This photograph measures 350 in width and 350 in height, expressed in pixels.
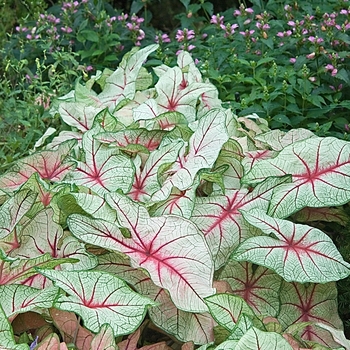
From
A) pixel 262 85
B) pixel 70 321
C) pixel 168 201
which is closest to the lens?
pixel 70 321

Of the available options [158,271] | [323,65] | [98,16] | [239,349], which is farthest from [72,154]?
[98,16]

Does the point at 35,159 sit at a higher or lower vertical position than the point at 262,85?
higher

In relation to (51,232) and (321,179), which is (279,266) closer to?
(321,179)

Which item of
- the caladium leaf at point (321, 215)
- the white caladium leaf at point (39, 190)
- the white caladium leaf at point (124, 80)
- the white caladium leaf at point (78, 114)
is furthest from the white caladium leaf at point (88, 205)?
the white caladium leaf at point (124, 80)

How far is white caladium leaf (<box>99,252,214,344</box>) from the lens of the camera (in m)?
1.25

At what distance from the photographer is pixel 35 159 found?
1.66m

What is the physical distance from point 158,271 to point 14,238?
1.14 ft

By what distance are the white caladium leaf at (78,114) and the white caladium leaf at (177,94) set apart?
19cm

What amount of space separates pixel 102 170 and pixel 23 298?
0.43 m

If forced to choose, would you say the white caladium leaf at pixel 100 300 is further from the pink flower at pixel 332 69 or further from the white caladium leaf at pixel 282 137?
the pink flower at pixel 332 69

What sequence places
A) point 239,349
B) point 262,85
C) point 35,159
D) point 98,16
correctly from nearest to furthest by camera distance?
point 239,349, point 35,159, point 262,85, point 98,16

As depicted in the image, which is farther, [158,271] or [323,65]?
[323,65]

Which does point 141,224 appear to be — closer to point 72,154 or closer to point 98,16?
point 72,154

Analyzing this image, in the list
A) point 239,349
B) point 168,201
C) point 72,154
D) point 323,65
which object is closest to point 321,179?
point 168,201
